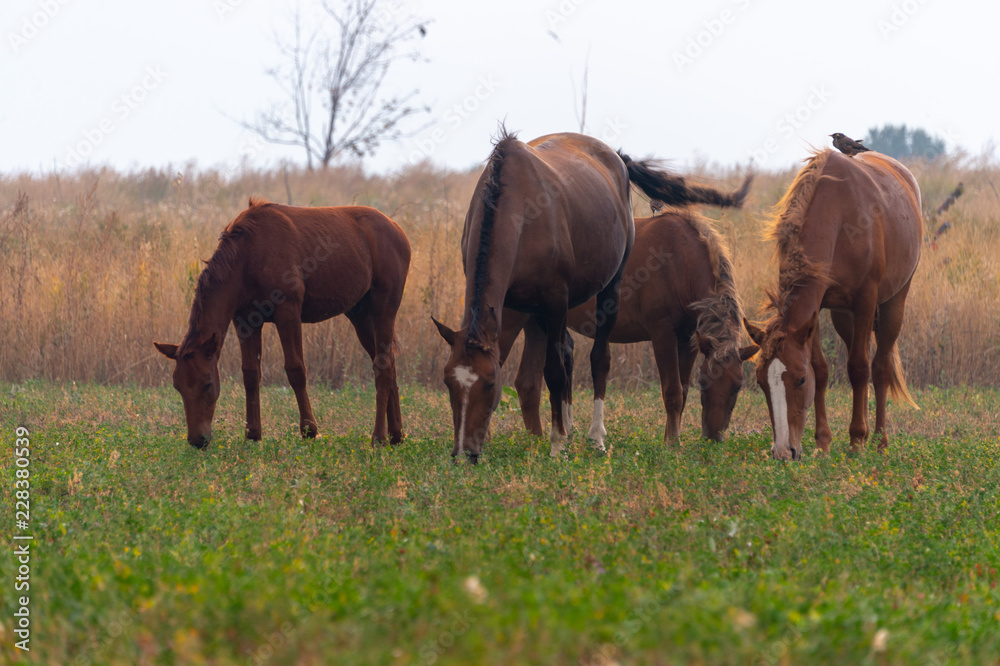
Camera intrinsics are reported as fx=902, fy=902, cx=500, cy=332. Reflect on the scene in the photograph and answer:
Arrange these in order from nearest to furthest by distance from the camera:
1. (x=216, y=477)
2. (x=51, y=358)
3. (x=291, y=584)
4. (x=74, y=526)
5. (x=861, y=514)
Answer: (x=291, y=584) < (x=74, y=526) < (x=861, y=514) < (x=216, y=477) < (x=51, y=358)

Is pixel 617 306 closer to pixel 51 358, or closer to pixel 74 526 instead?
pixel 74 526

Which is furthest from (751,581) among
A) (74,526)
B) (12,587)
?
(74,526)

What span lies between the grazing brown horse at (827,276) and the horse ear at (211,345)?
400 cm

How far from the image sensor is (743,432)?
848 centimetres

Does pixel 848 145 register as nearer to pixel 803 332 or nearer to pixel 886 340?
pixel 886 340

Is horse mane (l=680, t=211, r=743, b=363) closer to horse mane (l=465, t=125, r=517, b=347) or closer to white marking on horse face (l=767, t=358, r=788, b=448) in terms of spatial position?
white marking on horse face (l=767, t=358, r=788, b=448)

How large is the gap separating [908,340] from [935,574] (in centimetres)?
757

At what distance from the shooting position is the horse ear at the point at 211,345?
21.9ft

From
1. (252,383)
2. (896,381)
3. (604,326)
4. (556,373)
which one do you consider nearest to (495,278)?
(556,373)

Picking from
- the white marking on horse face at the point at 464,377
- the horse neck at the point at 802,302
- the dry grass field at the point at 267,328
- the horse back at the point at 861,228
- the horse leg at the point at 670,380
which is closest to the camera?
the white marking on horse face at the point at 464,377

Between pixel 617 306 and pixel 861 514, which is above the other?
pixel 617 306

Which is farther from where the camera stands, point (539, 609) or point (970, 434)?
point (970, 434)

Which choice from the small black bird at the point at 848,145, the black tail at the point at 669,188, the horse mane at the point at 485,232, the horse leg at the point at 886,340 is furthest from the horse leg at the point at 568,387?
the small black bird at the point at 848,145

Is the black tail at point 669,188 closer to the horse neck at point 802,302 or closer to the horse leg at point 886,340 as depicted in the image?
the horse leg at point 886,340
